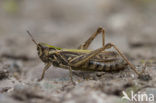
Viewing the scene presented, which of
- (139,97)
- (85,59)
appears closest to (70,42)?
(85,59)

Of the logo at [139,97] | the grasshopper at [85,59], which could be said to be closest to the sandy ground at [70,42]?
the logo at [139,97]

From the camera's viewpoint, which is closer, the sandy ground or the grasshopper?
the sandy ground

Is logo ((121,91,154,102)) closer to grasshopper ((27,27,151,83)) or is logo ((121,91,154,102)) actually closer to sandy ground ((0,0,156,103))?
sandy ground ((0,0,156,103))

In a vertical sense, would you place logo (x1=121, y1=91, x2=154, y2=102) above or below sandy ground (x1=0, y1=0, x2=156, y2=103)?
below

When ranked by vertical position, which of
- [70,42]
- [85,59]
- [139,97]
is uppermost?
[70,42]

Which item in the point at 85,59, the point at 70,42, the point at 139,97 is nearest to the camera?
the point at 139,97

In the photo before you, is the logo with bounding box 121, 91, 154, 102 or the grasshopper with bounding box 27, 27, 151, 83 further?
the grasshopper with bounding box 27, 27, 151, 83

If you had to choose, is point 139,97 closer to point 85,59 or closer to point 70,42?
point 85,59

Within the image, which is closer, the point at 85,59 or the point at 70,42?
the point at 85,59

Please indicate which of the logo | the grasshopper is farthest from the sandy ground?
the grasshopper

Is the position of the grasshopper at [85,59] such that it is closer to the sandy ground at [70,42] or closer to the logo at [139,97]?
the sandy ground at [70,42]
